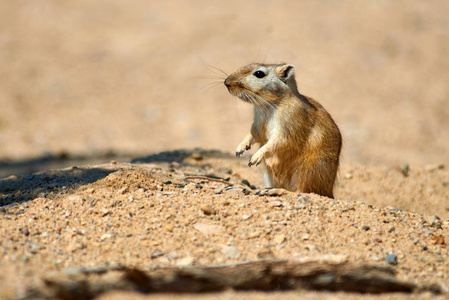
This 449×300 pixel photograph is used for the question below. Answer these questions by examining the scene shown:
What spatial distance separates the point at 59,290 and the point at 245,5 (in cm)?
1109

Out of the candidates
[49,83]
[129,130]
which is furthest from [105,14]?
[129,130]

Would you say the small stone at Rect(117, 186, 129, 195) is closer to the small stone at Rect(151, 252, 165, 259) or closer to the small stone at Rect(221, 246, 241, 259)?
the small stone at Rect(151, 252, 165, 259)

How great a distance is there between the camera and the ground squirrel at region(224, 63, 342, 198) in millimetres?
4832

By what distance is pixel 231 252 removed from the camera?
10.9 ft

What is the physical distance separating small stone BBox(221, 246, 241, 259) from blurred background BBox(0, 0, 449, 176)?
531 cm

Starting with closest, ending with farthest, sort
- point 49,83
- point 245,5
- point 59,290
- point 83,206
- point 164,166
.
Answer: point 59,290, point 83,206, point 164,166, point 49,83, point 245,5

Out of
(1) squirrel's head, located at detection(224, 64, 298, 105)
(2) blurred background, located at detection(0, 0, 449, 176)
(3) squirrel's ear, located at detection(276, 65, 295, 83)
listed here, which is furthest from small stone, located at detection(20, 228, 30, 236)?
(2) blurred background, located at detection(0, 0, 449, 176)

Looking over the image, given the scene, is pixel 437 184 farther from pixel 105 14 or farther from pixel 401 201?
pixel 105 14

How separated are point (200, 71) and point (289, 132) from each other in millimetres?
6596

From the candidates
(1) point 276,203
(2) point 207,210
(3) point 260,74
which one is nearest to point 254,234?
(2) point 207,210

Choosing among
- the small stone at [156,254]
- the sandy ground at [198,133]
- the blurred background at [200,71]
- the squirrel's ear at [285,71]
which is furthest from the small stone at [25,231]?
the blurred background at [200,71]

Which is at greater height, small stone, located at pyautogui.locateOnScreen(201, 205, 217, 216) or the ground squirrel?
the ground squirrel

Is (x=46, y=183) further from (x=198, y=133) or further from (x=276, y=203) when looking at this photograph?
(x=198, y=133)

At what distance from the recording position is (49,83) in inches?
432
